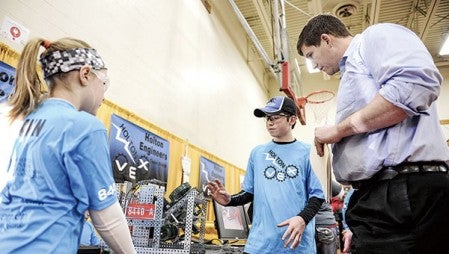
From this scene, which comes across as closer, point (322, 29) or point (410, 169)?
point (410, 169)

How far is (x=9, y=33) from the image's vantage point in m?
2.60

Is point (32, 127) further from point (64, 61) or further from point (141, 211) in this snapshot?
point (141, 211)

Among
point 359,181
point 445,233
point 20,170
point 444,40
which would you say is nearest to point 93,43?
point 20,170

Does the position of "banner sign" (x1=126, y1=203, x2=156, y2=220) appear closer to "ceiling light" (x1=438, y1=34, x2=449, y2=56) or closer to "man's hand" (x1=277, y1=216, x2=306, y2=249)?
"man's hand" (x1=277, y1=216, x2=306, y2=249)

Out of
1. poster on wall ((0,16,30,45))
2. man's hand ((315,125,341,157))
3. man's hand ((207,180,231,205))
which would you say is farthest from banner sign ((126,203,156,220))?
poster on wall ((0,16,30,45))

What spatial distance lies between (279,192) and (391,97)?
4.01ft

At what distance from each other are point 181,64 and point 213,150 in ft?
6.05

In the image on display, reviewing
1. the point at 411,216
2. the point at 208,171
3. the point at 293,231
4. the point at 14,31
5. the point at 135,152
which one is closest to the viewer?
the point at 411,216

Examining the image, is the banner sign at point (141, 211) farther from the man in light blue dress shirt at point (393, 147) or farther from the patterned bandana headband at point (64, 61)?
the man in light blue dress shirt at point (393, 147)

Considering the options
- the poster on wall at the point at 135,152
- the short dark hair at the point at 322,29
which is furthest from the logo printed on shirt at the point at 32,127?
the poster on wall at the point at 135,152

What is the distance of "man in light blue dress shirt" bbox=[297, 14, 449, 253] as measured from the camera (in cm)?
107

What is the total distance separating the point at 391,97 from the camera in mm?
1115

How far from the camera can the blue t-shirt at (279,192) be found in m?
2.06

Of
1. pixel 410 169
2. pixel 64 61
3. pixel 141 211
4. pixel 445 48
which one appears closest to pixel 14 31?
pixel 64 61
